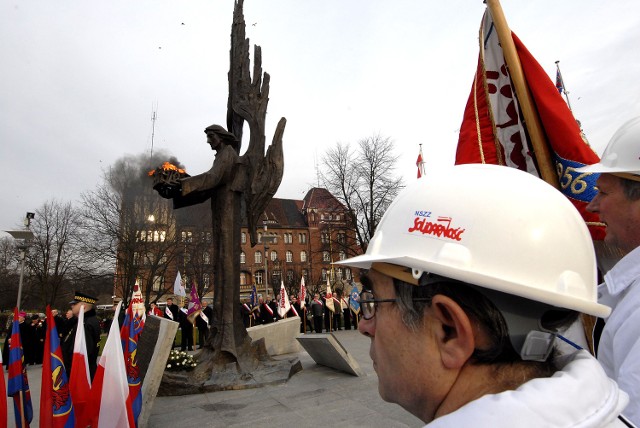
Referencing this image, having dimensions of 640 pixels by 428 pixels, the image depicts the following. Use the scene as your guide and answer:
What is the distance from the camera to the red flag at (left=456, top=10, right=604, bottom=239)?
7.43ft

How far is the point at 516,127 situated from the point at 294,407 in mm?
4776

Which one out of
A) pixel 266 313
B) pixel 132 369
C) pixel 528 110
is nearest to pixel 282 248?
pixel 266 313

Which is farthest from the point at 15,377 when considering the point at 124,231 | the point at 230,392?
the point at 124,231

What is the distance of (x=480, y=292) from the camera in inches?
37.4

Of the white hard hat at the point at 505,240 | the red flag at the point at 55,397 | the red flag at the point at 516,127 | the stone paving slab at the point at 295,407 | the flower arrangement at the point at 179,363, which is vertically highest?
the red flag at the point at 516,127

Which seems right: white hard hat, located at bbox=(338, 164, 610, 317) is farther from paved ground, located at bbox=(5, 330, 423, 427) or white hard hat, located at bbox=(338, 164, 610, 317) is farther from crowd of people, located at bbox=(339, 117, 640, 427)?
paved ground, located at bbox=(5, 330, 423, 427)

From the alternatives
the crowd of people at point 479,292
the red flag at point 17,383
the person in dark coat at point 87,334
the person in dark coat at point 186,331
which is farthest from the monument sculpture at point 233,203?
the person in dark coat at point 186,331

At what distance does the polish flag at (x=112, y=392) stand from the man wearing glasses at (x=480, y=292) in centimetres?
401

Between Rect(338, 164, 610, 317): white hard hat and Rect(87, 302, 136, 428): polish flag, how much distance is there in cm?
409

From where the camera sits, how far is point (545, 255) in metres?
0.95

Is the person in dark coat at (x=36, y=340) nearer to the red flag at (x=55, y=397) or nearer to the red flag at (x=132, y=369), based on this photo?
the red flag at (x=132, y=369)

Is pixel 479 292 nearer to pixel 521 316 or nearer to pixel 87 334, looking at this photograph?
pixel 521 316

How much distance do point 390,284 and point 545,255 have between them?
1.25 ft

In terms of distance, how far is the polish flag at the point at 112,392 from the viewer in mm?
4125
